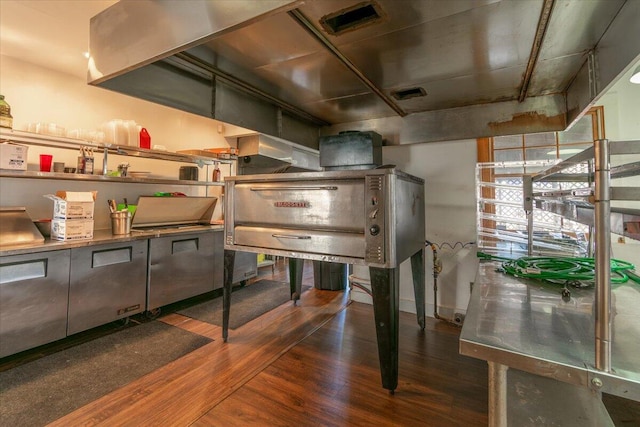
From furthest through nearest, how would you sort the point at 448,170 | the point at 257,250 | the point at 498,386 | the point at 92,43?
the point at 448,170 < the point at 257,250 < the point at 92,43 < the point at 498,386

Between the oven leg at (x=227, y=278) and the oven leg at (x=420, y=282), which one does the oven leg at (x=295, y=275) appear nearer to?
the oven leg at (x=227, y=278)

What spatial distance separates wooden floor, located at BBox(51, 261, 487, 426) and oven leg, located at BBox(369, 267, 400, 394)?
14 centimetres

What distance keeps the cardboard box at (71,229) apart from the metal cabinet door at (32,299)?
0.18 metres

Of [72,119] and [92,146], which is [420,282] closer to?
[92,146]

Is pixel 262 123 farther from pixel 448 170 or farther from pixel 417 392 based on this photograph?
pixel 417 392

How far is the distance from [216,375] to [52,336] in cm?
132

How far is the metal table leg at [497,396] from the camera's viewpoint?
72 cm

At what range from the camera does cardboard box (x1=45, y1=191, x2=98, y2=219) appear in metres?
2.21

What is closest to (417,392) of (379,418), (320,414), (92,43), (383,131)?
(379,418)

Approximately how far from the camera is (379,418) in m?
1.38

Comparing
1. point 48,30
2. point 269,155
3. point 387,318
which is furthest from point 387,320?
point 48,30

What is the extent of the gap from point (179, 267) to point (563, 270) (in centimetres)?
303

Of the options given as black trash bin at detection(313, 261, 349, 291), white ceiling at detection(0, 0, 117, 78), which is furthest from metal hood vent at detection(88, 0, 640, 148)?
black trash bin at detection(313, 261, 349, 291)

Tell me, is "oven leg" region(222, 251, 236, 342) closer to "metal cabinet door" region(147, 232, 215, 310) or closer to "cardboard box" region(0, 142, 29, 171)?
"metal cabinet door" region(147, 232, 215, 310)
